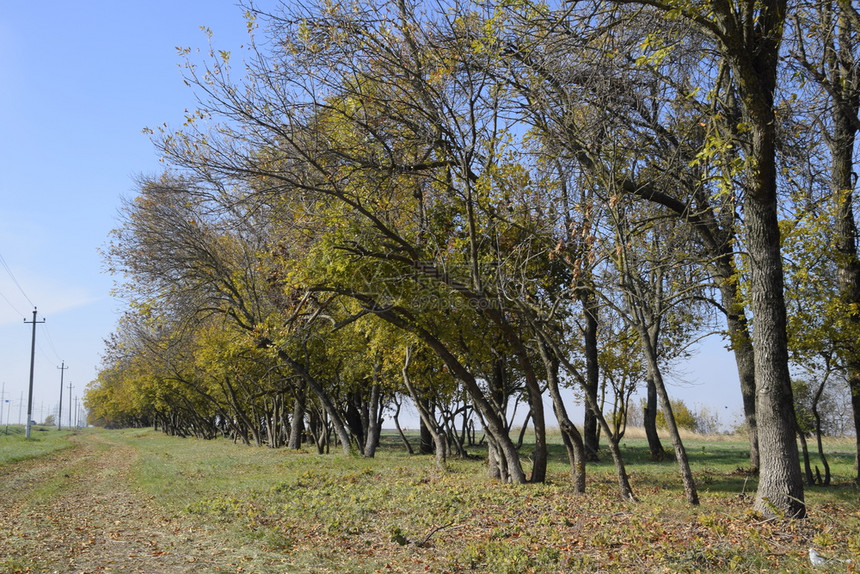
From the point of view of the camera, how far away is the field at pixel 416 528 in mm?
7244

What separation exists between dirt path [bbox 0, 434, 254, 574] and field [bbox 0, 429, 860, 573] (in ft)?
0.10

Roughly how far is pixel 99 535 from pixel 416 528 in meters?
4.90

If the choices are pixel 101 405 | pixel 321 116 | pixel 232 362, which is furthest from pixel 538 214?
pixel 101 405

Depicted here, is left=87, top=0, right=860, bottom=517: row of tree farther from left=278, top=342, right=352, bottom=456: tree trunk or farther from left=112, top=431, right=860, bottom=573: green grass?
left=278, top=342, right=352, bottom=456: tree trunk

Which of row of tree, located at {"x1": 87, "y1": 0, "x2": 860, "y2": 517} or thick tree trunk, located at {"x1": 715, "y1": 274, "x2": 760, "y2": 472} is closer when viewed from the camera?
row of tree, located at {"x1": 87, "y1": 0, "x2": 860, "y2": 517}

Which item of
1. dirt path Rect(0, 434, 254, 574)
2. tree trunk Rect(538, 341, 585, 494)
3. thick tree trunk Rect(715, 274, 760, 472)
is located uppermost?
thick tree trunk Rect(715, 274, 760, 472)

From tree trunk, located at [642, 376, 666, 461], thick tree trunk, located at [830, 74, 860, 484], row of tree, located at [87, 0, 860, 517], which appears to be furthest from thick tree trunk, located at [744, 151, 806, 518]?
tree trunk, located at [642, 376, 666, 461]

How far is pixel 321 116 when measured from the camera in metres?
12.0

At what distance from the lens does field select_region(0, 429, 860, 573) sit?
23.8ft

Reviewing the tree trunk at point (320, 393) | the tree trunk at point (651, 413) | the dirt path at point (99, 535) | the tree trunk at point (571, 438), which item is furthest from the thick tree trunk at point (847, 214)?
the tree trunk at point (320, 393)

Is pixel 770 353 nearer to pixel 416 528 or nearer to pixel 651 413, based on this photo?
pixel 416 528

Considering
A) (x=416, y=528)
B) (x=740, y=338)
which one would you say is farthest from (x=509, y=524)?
(x=740, y=338)

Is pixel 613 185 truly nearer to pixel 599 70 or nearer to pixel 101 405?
pixel 599 70

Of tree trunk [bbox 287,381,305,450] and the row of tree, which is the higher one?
the row of tree
